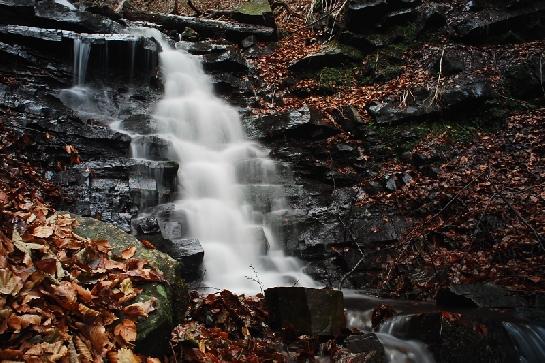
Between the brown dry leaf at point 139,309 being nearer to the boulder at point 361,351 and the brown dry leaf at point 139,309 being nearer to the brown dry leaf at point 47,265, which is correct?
the brown dry leaf at point 47,265

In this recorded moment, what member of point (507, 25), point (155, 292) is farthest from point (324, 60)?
point (155, 292)

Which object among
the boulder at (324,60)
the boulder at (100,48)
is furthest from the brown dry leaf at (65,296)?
the boulder at (324,60)

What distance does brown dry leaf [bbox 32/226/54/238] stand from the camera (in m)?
3.21

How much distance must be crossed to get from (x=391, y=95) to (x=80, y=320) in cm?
1065

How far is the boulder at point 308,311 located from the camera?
450 cm

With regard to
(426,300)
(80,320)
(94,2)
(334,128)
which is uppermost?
(94,2)

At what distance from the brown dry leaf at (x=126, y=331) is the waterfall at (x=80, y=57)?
10599 mm

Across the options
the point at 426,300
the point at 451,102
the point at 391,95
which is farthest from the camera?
the point at 391,95

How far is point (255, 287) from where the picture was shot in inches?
271

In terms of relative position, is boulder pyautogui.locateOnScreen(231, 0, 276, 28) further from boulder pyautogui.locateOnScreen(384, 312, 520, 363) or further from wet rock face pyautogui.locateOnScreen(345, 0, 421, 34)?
boulder pyautogui.locateOnScreen(384, 312, 520, 363)

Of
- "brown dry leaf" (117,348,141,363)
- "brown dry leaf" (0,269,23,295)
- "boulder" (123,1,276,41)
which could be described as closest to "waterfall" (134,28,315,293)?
"boulder" (123,1,276,41)

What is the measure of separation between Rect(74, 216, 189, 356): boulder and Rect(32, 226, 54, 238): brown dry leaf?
525 millimetres

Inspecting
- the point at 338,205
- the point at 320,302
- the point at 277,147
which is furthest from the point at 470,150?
the point at 320,302

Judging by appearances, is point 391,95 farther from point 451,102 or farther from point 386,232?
point 386,232
